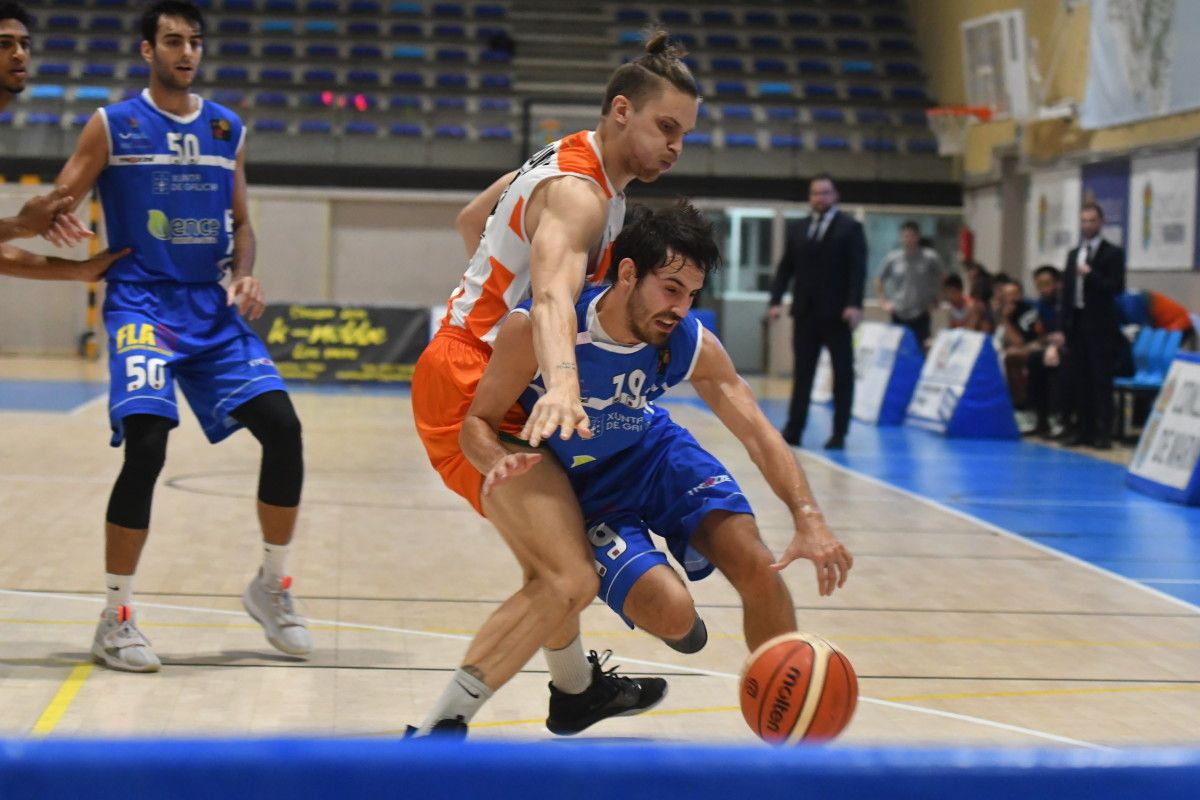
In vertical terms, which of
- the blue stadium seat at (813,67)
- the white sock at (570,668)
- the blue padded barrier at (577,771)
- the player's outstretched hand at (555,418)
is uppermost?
the blue stadium seat at (813,67)

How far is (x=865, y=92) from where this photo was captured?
73.2ft

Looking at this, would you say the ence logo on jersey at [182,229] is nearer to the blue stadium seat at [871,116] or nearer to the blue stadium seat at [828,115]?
the blue stadium seat at [828,115]

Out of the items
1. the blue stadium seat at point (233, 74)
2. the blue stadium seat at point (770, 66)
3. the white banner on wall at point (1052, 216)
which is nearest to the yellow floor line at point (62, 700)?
the white banner on wall at point (1052, 216)

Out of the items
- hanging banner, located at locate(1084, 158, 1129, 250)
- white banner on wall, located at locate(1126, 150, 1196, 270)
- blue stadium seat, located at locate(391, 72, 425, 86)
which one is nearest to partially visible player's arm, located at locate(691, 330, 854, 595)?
white banner on wall, located at locate(1126, 150, 1196, 270)

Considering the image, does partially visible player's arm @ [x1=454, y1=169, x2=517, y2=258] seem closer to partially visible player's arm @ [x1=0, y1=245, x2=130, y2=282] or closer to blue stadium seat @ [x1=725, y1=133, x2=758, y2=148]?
partially visible player's arm @ [x1=0, y1=245, x2=130, y2=282]

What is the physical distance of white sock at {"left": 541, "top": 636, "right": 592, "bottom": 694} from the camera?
11.5 ft

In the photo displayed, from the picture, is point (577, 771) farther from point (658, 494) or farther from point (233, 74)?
point (233, 74)

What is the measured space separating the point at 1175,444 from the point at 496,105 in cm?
1417

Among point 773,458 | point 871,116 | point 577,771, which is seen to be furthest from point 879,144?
point 577,771

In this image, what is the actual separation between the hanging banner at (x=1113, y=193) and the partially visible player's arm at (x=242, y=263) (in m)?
12.5

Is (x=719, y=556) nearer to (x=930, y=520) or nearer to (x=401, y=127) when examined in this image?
(x=930, y=520)

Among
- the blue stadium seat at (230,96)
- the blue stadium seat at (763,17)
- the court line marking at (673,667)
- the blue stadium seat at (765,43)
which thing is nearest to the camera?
the court line marking at (673,667)

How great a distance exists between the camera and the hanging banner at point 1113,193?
1551 centimetres

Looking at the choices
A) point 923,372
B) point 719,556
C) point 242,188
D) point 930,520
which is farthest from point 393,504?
point 923,372
